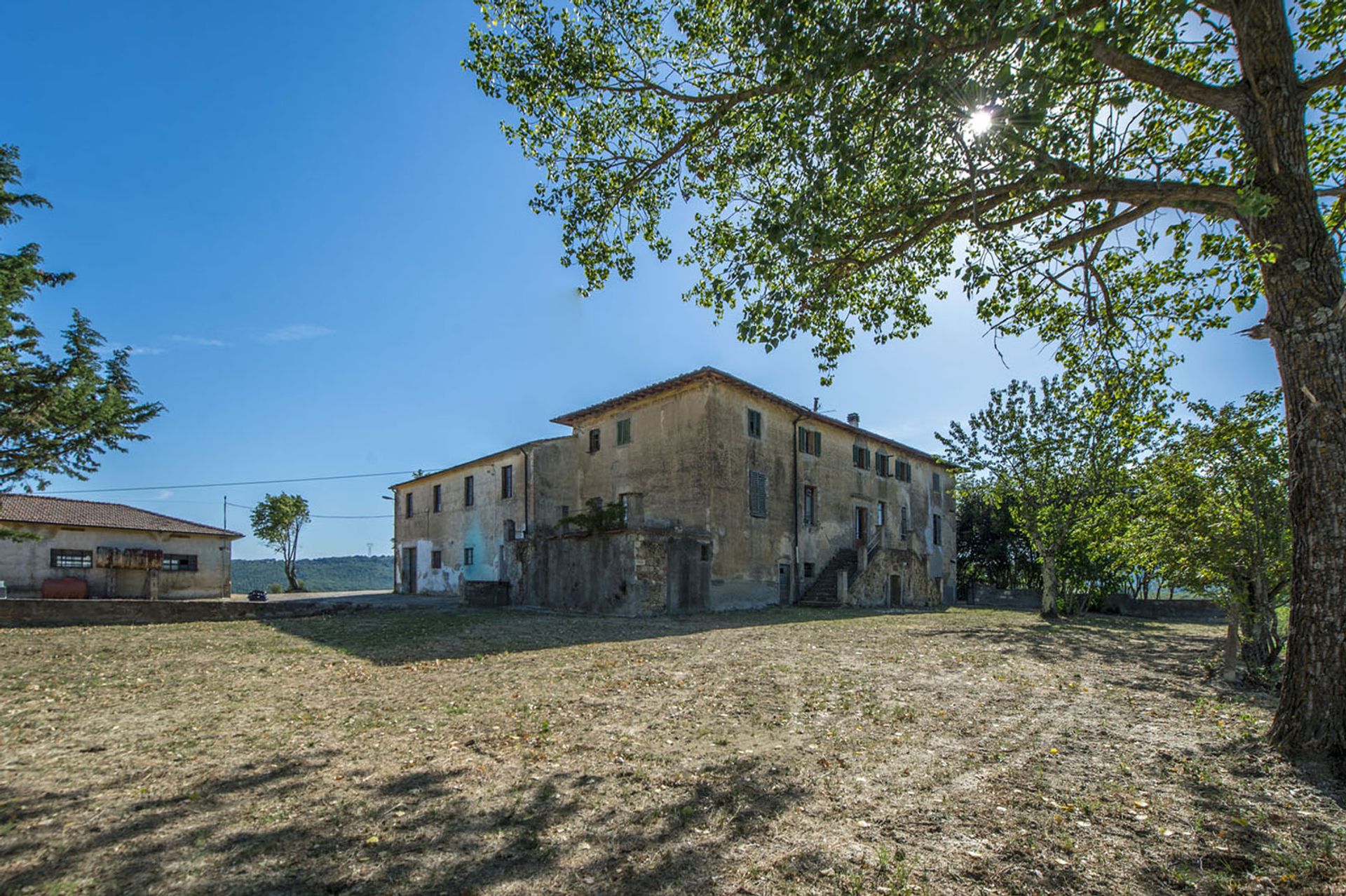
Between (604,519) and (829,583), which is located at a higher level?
(604,519)

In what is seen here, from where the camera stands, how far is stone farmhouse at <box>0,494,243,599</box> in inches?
1014

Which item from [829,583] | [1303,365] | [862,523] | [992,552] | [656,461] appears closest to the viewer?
[1303,365]

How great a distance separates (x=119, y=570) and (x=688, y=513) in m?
24.9

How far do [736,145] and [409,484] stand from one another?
3015 cm

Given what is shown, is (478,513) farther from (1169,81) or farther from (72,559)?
(1169,81)

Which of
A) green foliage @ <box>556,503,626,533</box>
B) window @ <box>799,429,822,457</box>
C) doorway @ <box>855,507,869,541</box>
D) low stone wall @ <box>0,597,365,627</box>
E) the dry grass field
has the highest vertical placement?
window @ <box>799,429,822,457</box>

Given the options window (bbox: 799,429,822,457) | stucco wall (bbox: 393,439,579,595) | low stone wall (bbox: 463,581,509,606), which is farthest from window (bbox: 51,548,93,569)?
window (bbox: 799,429,822,457)

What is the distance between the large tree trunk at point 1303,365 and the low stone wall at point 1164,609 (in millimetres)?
25579

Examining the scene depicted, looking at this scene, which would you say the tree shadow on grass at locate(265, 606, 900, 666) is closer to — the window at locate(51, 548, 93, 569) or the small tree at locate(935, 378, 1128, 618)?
the small tree at locate(935, 378, 1128, 618)

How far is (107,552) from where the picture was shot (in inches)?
1073

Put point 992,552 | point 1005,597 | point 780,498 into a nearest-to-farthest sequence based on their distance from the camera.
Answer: point 780,498
point 1005,597
point 992,552

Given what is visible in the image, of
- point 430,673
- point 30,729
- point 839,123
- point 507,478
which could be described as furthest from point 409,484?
point 839,123

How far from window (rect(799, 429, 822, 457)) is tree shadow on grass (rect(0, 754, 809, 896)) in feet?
72.0

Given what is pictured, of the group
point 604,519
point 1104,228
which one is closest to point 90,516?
point 604,519
